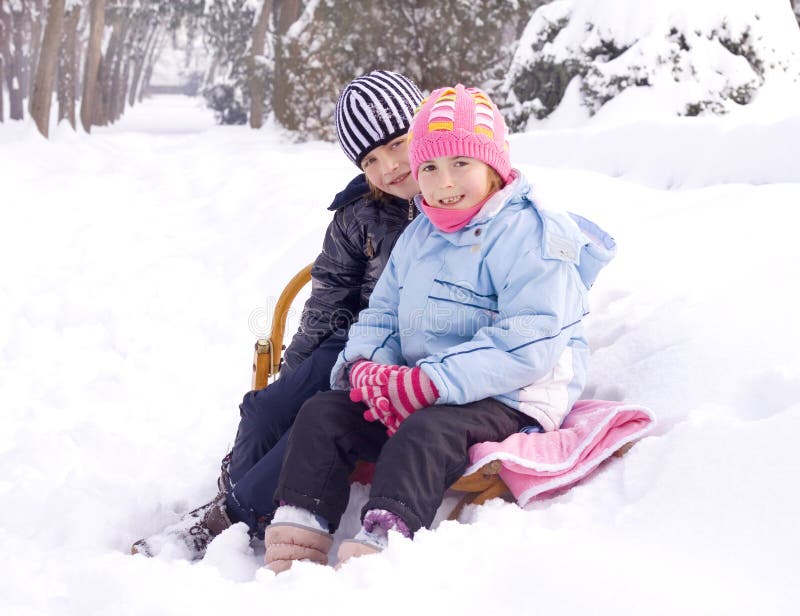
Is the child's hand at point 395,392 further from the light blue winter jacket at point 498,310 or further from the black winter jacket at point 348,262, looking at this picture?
the black winter jacket at point 348,262

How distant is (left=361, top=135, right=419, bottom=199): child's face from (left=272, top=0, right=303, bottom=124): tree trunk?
48.4 feet

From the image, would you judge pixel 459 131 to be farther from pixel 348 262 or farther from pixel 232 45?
pixel 232 45

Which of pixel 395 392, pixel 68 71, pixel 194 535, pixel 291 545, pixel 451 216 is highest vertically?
pixel 451 216

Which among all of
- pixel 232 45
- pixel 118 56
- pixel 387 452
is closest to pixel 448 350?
pixel 387 452

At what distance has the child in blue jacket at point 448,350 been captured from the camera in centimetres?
198

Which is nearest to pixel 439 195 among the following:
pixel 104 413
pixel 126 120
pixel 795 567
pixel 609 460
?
pixel 609 460

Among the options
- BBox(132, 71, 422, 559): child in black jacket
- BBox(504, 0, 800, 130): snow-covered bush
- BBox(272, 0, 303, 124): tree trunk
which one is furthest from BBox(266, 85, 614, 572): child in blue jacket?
BBox(272, 0, 303, 124): tree trunk

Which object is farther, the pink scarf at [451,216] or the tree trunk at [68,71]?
the tree trunk at [68,71]

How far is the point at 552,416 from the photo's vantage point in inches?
86.4

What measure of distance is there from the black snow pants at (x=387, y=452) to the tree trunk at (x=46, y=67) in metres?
14.9

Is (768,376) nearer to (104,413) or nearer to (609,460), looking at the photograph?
(609,460)

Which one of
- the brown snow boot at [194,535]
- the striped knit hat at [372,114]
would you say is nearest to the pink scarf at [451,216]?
the striped knit hat at [372,114]

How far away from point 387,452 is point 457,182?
0.80 m

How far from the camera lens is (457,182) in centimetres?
228
